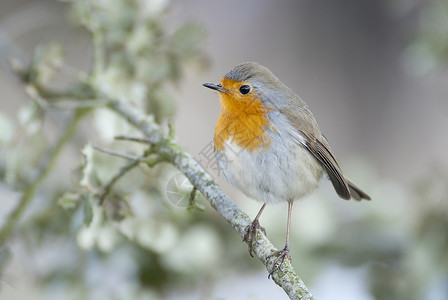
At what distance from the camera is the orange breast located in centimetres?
129

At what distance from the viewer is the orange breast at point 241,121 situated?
1.29 metres

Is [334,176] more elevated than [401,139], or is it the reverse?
[401,139]

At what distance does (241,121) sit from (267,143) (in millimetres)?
91

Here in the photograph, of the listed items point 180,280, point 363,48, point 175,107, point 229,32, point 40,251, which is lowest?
point 40,251

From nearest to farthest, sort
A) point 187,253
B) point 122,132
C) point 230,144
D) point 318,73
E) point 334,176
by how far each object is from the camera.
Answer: point 230,144 → point 334,176 → point 122,132 → point 187,253 → point 318,73

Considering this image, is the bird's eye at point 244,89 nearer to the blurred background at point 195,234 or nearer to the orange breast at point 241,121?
the orange breast at point 241,121

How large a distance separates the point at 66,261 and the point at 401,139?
229 cm

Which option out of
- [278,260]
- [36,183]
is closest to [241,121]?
[278,260]

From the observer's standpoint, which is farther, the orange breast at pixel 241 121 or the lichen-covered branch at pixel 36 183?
the lichen-covered branch at pixel 36 183

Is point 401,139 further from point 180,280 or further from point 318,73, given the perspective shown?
point 180,280

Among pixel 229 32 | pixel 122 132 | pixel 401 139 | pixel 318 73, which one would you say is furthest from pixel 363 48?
pixel 122 132

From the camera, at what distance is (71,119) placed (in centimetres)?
158

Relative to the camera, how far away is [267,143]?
128cm

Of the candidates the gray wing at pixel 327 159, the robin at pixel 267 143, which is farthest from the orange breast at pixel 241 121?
the gray wing at pixel 327 159
